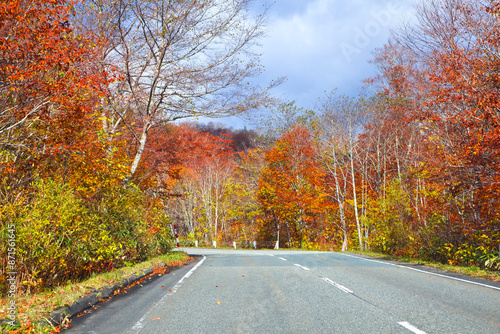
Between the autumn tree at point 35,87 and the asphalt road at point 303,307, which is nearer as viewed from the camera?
the asphalt road at point 303,307

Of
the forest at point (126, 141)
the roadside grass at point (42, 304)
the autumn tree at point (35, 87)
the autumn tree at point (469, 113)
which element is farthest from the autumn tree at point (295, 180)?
the autumn tree at point (35, 87)

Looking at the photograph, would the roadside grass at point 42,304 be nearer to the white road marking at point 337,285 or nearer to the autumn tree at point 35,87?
the autumn tree at point 35,87

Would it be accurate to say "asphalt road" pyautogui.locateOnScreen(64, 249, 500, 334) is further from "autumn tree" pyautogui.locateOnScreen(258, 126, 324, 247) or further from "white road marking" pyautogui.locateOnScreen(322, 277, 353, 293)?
"autumn tree" pyautogui.locateOnScreen(258, 126, 324, 247)

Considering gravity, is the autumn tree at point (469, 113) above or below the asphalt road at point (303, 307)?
above

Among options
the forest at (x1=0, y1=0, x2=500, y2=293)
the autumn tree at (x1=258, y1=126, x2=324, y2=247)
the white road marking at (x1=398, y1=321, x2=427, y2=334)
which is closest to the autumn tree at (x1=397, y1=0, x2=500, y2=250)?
the forest at (x1=0, y1=0, x2=500, y2=293)

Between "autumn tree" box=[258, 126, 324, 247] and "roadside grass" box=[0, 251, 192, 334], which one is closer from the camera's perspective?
"roadside grass" box=[0, 251, 192, 334]

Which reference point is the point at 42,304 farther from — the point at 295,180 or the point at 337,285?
the point at 295,180

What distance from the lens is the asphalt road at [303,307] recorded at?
4.59 m

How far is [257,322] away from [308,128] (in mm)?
28152

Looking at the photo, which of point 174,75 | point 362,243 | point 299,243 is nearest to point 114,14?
point 174,75

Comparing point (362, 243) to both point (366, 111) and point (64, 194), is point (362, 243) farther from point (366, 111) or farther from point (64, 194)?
point (64, 194)

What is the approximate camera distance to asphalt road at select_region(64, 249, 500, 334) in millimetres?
4594

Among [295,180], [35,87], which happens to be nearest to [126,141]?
[35,87]

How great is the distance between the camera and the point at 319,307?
564 cm
